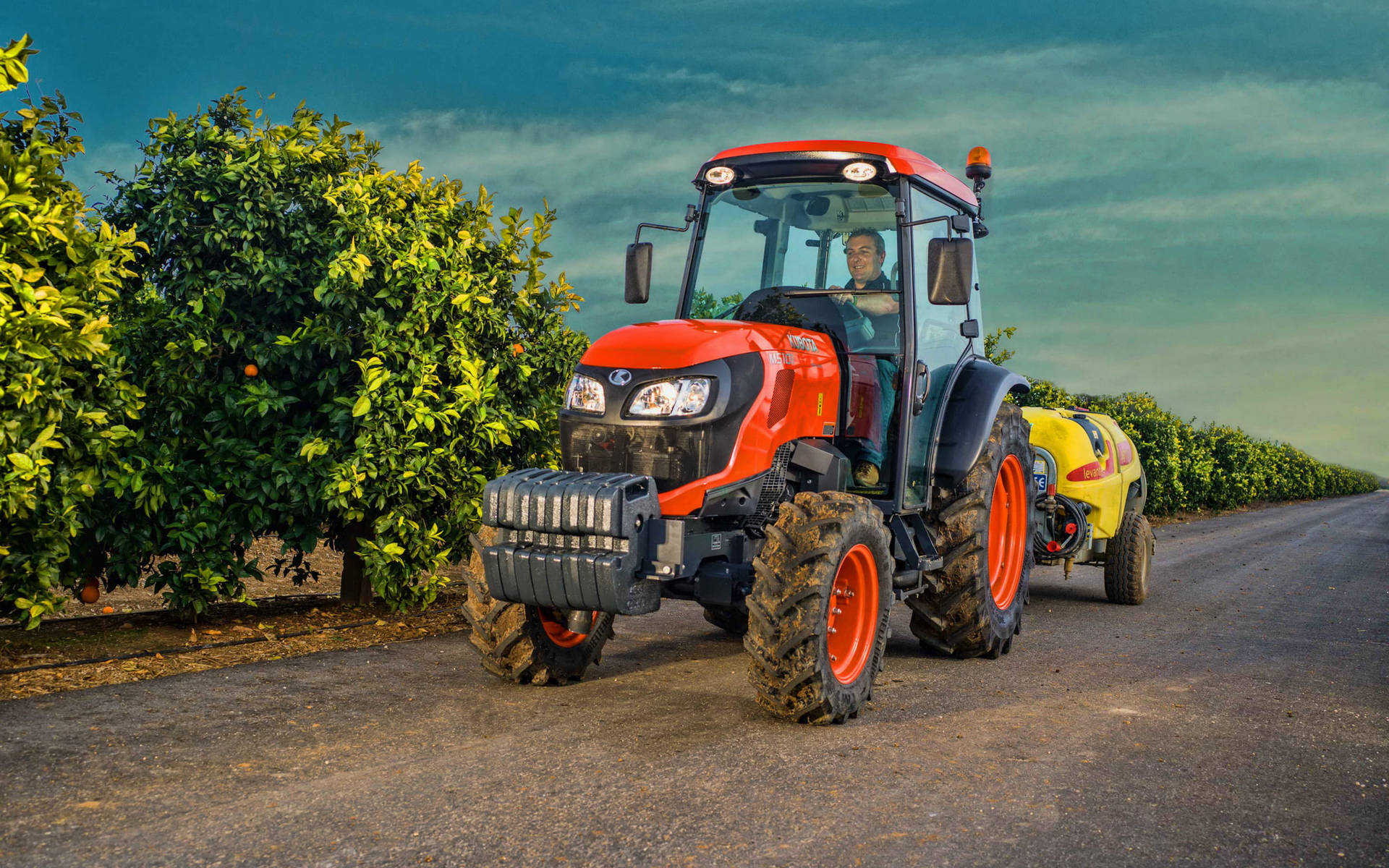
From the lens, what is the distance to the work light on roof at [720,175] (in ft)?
22.2

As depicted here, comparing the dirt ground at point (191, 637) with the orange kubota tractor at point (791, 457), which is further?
the dirt ground at point (191, 637)

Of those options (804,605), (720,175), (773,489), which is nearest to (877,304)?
(720,175)

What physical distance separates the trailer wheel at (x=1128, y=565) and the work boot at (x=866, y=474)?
531 centimetres

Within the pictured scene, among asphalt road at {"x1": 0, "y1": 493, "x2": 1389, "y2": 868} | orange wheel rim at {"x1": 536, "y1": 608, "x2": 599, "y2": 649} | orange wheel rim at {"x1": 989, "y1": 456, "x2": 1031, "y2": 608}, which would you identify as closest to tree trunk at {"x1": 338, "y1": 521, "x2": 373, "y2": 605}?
asphalt road at {"x1": 0, "y1": 493, "x2": 1389, "y2": 868}

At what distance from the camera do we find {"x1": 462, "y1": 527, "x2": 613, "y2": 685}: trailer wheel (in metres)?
5.95

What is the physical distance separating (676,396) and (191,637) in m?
4.30

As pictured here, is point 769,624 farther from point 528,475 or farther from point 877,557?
point 528,475

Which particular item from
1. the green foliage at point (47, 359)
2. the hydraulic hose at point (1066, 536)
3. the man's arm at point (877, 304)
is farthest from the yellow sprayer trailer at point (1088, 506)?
the green foliage at point (47, 359)

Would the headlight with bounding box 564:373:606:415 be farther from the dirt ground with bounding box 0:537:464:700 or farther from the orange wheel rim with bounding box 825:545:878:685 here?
the orange wheel rim with bounding box 825:545:878:685

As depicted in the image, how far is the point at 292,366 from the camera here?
785 cm

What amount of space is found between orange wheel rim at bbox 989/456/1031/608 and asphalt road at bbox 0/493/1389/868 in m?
0.57

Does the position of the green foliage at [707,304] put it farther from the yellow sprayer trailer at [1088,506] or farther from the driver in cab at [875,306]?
the yellow sprayer trailer at [1088,506]

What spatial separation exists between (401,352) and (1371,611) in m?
9.43

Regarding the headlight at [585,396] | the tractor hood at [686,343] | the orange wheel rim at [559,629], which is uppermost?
the tractor hood at [686,343]
